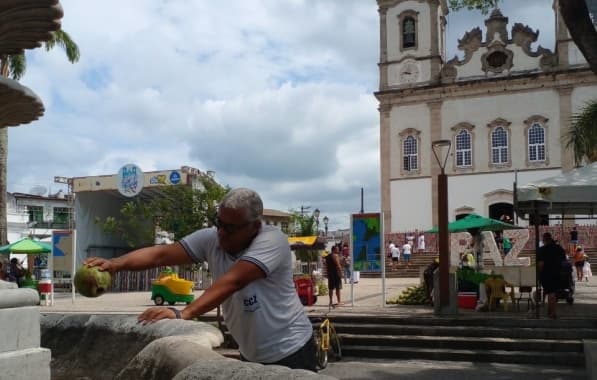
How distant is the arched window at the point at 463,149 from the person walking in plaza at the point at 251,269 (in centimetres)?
3907

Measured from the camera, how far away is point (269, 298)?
9.66ft

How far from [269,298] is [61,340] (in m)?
2.09

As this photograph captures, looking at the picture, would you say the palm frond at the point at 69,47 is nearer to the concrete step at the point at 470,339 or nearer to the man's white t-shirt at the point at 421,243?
the concrete step at the point at 470,339

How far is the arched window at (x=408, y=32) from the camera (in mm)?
42906

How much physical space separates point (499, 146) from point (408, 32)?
9435 mm

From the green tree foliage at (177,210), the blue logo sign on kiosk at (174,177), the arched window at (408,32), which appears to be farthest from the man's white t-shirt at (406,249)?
the arched window at (408,32)

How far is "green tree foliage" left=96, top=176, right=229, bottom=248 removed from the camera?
27203 mm

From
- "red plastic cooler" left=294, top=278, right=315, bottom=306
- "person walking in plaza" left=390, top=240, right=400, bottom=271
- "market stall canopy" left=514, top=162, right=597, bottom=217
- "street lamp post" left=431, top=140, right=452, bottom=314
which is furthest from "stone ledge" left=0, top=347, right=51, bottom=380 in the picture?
"person walking in plaza" left=390, top=240, right=400, bottom=271

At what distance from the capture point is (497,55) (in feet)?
136

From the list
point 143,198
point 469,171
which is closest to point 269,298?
point 143,198

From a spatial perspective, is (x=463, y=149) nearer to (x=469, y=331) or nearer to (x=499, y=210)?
(x=499, y=210)

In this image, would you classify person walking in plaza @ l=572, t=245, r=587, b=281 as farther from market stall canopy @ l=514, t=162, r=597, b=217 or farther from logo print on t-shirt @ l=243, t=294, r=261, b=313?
logo print on t-shirt @ l=243, t=294, r=261, b=313

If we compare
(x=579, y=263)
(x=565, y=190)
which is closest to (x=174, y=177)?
(x=579, y=263)

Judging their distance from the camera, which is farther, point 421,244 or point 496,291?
point 421,244
